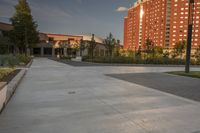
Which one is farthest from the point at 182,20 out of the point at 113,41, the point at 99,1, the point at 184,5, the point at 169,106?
the point at 169,106

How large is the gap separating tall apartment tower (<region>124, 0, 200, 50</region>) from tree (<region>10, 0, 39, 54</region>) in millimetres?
47885

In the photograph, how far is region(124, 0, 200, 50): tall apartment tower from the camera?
85.2 metres

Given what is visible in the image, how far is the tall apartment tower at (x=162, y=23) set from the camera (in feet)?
279

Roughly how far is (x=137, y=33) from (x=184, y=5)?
2202cm

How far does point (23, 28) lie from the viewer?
137 ft

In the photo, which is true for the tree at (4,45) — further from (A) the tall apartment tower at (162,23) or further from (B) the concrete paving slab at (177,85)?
(A) the tall apartment tower at (162,23)

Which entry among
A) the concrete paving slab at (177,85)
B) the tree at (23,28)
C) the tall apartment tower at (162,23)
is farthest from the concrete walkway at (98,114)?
the tall apartment tower at (162,23)

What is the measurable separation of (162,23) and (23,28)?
64913 millimetres

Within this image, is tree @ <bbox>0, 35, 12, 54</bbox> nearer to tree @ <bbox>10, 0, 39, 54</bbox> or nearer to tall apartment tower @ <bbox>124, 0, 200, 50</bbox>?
tree @ <bbox>10, 0, 39, 54</bbox>

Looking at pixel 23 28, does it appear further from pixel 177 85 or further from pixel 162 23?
pixel 162 23

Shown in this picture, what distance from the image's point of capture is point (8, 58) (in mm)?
15547

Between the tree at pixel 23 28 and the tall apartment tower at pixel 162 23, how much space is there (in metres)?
47.9

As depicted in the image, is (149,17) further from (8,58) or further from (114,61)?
(8,58)

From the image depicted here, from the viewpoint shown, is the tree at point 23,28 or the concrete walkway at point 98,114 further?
the tree at point 23,28
